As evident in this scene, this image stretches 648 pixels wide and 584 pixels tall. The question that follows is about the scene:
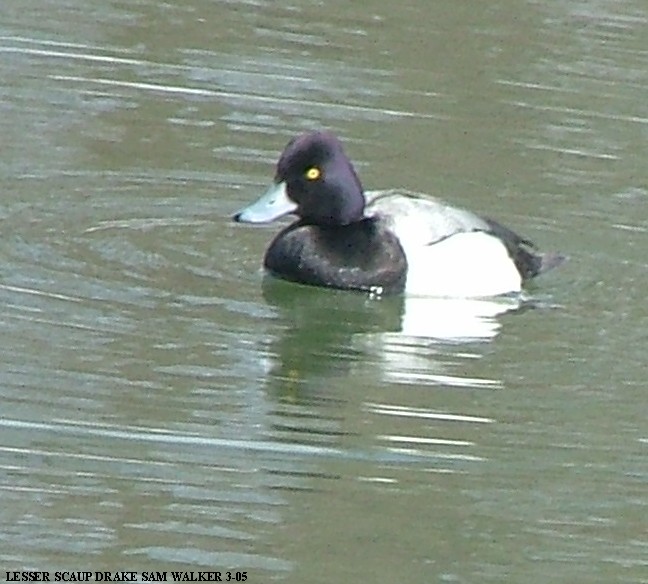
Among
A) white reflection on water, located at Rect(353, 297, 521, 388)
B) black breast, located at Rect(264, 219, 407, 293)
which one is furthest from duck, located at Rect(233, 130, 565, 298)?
white reflection on water, located at Rect(353, 297, 521, 388)

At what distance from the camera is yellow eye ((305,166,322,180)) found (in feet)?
34.0

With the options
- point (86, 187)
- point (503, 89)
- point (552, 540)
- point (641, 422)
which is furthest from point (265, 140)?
point (552, 540)

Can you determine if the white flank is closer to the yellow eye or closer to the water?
the water

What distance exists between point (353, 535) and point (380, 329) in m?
2.56

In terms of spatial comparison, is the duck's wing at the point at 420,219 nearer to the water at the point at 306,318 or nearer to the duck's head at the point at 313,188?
the duck's head at the point at 313,188

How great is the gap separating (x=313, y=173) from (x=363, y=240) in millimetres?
391

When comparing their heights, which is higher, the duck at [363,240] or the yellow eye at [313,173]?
the yellow eye at [313,173]

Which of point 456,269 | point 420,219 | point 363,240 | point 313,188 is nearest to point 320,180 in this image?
point 313,188

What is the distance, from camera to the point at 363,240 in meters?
10.4

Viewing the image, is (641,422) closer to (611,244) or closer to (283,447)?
(283,447)

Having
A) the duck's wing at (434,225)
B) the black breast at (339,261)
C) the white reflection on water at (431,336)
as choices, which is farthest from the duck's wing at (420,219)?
the white reflection on water at (431,336)

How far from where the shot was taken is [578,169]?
12.2 meters

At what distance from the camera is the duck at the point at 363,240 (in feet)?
33.8

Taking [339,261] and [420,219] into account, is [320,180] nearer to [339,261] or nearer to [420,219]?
[339,261]
